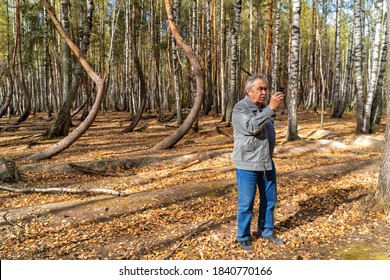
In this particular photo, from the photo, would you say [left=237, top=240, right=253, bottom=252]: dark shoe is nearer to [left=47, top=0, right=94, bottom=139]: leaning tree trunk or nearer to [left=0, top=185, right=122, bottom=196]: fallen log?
[left=0, top=185, right=122, bottom=196]: fallen log

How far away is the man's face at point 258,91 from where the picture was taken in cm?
338

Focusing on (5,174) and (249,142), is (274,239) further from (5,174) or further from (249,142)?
(5,174)

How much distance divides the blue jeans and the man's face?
788mm

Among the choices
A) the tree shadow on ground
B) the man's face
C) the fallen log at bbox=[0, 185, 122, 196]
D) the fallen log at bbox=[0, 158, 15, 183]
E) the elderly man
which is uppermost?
the man's face

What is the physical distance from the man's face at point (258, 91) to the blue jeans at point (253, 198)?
31.0 inches

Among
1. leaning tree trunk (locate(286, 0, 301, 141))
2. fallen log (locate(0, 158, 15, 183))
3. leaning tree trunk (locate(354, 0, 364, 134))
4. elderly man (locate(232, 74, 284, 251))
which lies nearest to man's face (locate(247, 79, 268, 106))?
→ elderly man (locate(232, 74, 284, 251))

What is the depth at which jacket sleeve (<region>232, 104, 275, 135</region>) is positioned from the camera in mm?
3213

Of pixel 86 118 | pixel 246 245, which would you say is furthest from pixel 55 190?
pixel 246 245

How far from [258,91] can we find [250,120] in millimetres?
364

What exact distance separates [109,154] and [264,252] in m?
6.95

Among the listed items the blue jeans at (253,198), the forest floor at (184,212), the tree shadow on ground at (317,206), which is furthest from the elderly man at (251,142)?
the tree shadow on ground at (317,206)

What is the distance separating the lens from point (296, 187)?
19.5 feet

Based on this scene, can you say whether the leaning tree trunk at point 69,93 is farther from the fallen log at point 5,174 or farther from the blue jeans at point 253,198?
the blue jeans at point 253,198

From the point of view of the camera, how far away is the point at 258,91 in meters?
3.39
